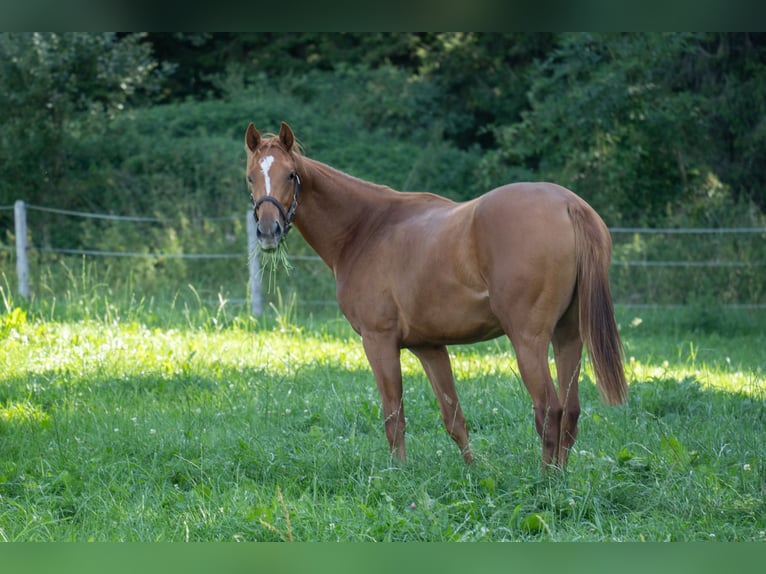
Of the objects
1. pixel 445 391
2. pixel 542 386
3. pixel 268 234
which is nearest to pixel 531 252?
pixel 542 386

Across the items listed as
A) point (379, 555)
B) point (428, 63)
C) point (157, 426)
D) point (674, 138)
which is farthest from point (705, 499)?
point (428, 63)

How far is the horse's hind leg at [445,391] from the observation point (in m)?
4.42

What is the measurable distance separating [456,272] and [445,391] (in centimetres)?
80

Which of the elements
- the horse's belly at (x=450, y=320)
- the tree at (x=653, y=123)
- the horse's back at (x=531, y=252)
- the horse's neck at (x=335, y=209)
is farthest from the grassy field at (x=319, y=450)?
the tree at (x=653, y=123)

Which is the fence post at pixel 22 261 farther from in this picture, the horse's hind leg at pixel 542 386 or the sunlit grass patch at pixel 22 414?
the horse's hind leg at pixel 542 386

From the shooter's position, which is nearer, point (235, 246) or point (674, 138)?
point (674, 138)

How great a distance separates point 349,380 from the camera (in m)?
6.35

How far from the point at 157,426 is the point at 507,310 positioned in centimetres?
240

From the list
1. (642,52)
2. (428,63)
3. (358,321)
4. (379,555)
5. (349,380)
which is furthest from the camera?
(428,63)

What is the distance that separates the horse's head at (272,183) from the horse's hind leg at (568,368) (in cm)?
146

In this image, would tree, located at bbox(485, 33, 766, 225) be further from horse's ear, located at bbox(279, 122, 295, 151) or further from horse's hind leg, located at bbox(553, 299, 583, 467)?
horse's ear, located at bbox(279, 122, 295, 151)

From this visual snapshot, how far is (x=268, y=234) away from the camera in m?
4.09

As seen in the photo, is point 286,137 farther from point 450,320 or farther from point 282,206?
point 450,320

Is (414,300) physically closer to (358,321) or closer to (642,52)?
(358,321)
